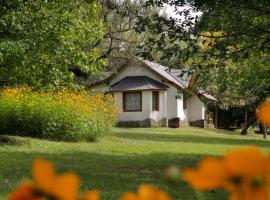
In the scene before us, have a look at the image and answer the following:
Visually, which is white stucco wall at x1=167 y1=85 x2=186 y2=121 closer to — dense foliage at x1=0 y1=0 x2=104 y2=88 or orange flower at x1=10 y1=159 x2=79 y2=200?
dense foliage at x1=0 y1=0 x2=104 y2=88

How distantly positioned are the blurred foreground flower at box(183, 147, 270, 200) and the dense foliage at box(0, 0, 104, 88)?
15.4 m

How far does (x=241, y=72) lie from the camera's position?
1856cm

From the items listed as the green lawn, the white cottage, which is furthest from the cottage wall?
the green lawn

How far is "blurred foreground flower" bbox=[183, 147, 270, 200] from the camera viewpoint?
530 mm

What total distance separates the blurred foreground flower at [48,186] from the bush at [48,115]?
19.5 m

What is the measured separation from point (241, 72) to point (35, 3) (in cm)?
685

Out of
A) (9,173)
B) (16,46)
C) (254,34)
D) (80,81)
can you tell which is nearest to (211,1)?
(254,34)

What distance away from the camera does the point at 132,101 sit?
40469 millimetres

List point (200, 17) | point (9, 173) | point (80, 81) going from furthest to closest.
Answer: point (80, 81)
point (200, 17)
point (9, 173)

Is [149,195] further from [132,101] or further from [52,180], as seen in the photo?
[132,101]

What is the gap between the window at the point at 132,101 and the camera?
40250 millimetres

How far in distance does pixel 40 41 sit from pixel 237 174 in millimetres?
16497

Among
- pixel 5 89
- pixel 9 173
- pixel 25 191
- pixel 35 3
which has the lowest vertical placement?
pixel 9 173

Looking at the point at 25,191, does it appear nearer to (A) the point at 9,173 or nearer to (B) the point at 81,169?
(A) the point at 9,173
